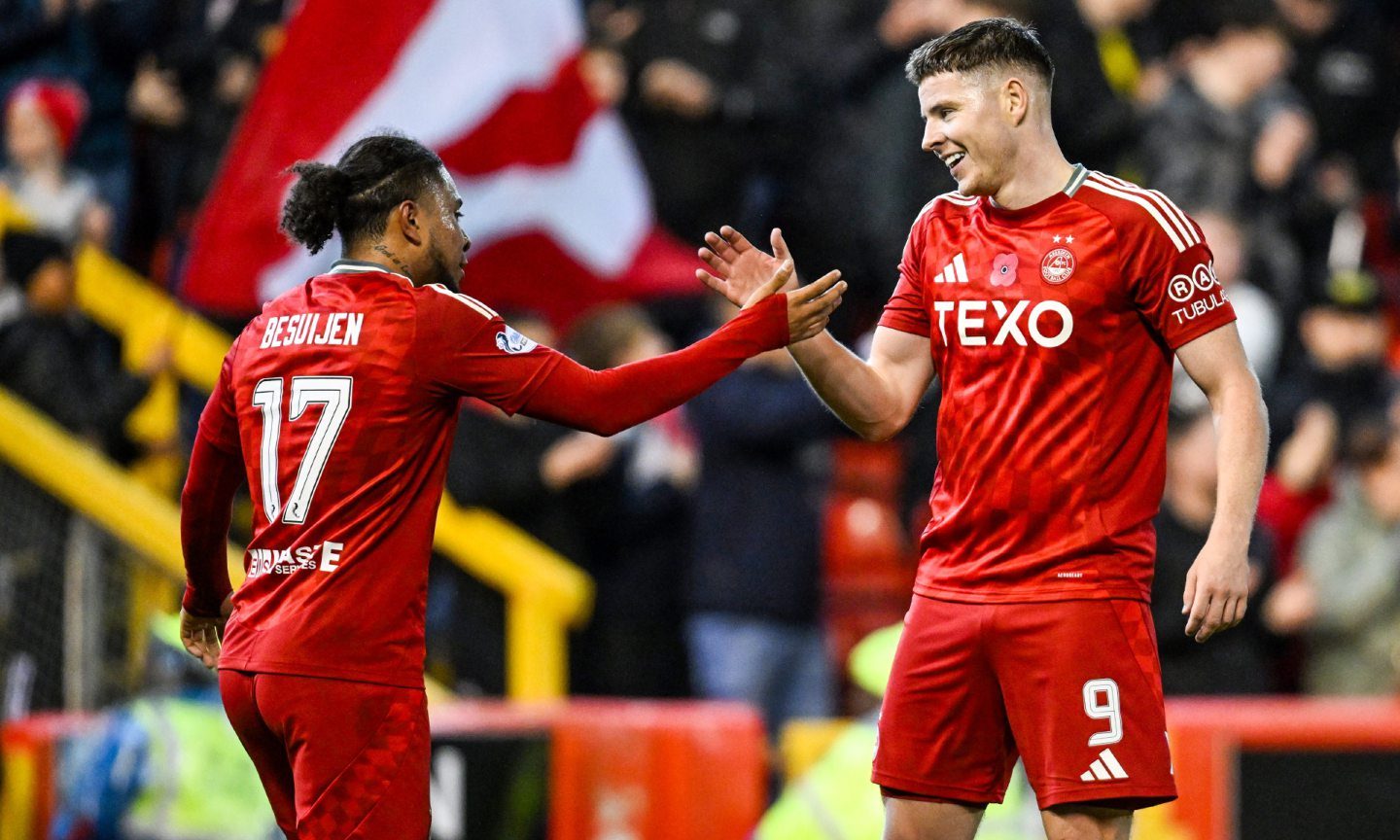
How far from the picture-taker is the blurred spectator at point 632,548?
9.02 m

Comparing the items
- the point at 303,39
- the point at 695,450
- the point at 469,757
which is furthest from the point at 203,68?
the point at 469,757

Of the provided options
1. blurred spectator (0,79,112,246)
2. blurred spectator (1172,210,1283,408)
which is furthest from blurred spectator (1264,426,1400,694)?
blurred spectator (0,79,112,246)

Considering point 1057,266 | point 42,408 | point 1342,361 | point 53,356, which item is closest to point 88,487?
point 42,408

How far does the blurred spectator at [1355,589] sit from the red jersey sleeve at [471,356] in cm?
486

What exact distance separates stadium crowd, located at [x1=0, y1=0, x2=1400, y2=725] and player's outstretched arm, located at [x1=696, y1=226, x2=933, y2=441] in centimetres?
337

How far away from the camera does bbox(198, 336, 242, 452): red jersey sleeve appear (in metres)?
4.74

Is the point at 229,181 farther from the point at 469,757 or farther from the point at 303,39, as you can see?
the point at 469,757

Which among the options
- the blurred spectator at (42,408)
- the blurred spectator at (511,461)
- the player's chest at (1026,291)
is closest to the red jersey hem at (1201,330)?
the player's chest at (1026,291)

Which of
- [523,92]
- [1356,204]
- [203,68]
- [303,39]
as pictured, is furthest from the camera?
[1356,204]

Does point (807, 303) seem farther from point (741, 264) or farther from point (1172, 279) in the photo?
point (1172, 279)

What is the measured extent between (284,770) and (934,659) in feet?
4.86

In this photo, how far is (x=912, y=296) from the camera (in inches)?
197

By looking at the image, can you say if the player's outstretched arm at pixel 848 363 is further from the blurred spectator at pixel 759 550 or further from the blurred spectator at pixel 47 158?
the blurred spectator at pixel 47 158

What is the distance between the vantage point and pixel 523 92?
9.20m
